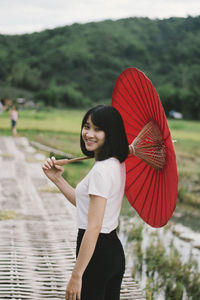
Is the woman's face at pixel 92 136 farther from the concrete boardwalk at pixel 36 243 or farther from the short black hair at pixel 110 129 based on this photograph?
the concrete boardwalk at pixel 36 243

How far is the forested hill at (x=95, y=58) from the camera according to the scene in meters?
47.9

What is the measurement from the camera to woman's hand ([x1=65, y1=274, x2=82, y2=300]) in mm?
1418

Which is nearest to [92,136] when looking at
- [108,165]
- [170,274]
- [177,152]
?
[108,165]

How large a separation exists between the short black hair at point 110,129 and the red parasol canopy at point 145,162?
15cm

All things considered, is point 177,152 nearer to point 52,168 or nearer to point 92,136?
point 52,168

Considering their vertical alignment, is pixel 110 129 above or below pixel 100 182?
above

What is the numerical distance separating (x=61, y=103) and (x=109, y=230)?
43476 millimetres

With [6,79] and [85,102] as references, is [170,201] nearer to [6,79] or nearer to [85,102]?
[85,102]

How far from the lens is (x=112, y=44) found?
60.4 metres

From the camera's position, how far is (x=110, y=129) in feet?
4.81

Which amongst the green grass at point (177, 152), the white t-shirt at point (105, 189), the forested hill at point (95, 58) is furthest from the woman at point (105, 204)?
the forested hill at point (95, 58)

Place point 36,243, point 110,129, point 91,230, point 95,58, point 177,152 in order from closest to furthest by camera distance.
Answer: point 91,230, point 110,129, point 36,243, point 177,152, point 95,58

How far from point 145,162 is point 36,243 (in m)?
2.05

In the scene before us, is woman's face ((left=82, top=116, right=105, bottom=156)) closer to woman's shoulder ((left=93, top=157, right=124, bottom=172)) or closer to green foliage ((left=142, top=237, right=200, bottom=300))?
woman's shoulder ((left=93, top=157, right=124, bottom=172))
